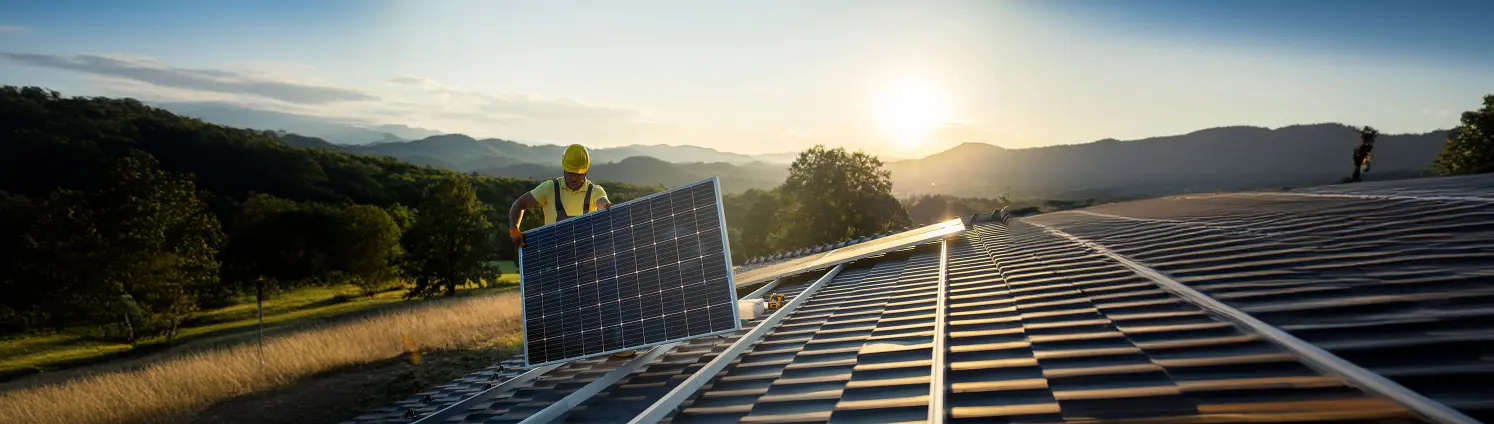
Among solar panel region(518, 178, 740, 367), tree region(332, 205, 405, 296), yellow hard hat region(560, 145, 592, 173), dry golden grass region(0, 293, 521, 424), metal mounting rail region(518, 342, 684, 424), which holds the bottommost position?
dry golden grass region(0, 293, 521, 424)

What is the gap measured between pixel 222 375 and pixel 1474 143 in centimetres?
8593

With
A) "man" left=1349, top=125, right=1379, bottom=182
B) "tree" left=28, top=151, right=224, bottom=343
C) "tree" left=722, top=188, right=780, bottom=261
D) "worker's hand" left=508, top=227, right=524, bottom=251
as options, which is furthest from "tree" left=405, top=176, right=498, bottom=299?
"man" left=1349, top=125, right=1379, bottom=182

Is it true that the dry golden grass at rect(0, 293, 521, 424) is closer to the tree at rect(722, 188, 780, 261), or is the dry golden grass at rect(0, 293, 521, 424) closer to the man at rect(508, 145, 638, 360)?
the man at rect(508, 145, 638, 360)

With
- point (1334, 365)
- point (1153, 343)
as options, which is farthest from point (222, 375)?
point (1334, 365)

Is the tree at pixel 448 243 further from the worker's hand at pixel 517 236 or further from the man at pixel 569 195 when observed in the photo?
the worker's hand at pixel 517 236

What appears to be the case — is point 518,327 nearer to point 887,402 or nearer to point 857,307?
point 857,307

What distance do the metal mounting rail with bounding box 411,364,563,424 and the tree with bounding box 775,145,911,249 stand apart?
2346 inches

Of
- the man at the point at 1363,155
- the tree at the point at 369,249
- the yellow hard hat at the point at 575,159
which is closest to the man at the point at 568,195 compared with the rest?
the yellow hard hat at the point at 575,159

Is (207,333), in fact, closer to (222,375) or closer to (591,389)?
(222,375)

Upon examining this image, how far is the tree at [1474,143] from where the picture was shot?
5394 centimetres

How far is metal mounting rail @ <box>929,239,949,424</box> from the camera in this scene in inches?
159

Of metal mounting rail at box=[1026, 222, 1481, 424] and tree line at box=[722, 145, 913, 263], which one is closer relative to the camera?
metal mounting rail at box=[1026, 222, 1481, 424]

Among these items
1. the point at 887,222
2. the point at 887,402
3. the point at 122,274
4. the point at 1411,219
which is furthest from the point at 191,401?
the point at 887,222

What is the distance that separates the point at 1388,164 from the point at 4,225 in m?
280
